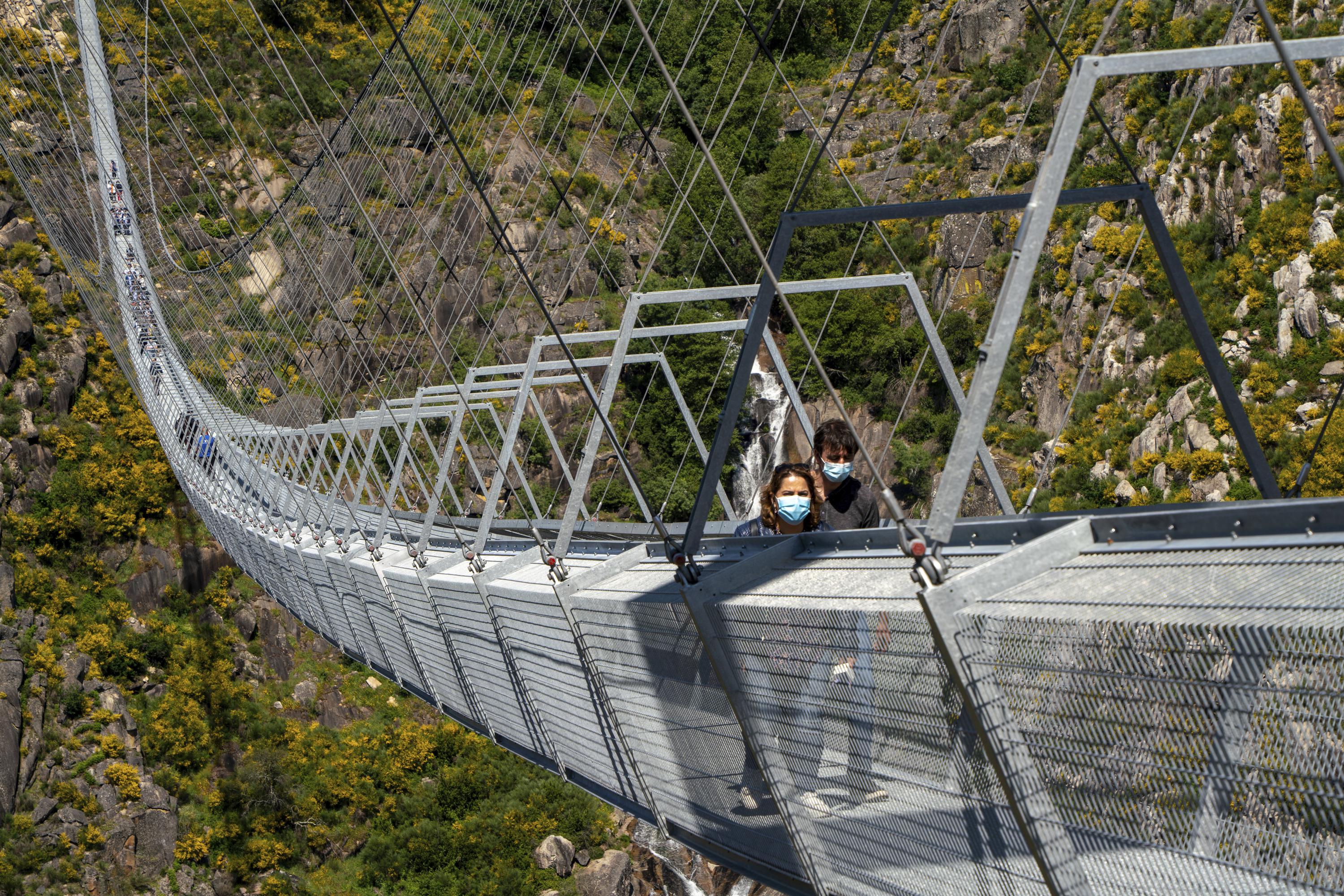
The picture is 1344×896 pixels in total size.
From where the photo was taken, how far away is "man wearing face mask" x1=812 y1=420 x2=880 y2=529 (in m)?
2.78

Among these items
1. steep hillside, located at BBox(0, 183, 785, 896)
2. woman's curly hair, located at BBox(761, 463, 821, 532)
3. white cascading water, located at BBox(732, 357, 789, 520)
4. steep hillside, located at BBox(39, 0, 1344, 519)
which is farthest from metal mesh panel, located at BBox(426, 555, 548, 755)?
white cascading water, located at BBox(732, 357, 789, 520)

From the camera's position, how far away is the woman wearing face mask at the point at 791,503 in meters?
2.59

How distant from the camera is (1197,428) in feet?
47.5

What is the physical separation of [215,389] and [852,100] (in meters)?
18.2

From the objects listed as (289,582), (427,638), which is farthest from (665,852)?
(427,638)

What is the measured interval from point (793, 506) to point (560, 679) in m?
0.82

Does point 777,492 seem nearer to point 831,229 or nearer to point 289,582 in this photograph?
point 289,582

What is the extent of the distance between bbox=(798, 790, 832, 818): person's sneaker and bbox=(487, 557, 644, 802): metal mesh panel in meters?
0.81

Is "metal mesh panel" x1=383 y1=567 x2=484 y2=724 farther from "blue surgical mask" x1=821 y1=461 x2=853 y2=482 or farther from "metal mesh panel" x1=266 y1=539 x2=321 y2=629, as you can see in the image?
"metal mesh panel" x1=266 y1=539 x2=321 y2=629

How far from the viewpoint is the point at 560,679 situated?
9.78ft

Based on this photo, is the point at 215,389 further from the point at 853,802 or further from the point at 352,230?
the point at 853,802

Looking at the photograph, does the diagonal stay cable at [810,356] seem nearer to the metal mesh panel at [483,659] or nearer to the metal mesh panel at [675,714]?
the metal mesh panel at [675,714]

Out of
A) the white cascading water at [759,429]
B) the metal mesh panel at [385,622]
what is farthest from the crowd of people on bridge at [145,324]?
the white cascading water at [759,429]

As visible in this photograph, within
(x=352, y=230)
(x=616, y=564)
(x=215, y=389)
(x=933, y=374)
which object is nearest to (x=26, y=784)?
(x=215, y=389)
